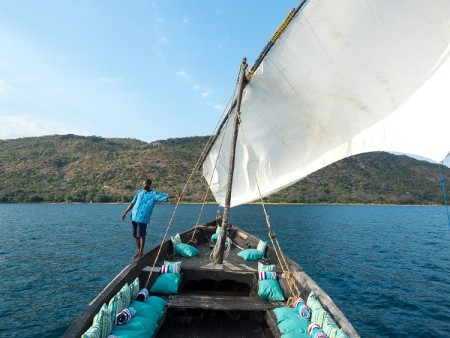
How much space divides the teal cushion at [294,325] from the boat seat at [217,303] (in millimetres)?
966

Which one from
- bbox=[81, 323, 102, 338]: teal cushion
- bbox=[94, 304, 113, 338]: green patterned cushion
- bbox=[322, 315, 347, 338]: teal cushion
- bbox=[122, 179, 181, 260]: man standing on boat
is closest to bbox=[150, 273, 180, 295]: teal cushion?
bbox=[122, 179, 181, 260]: man standing on boat

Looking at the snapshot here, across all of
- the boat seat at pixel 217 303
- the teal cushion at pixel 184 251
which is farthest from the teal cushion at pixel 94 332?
the teal cushion at pixel 184 251

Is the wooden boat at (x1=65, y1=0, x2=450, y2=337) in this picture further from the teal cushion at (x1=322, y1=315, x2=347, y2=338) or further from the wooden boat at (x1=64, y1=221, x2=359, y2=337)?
the teal cushion at (x1=322, y1=315, x2=347, y2=338)

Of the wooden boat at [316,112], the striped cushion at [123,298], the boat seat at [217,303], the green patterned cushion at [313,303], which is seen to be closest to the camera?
the striped cushion at [123,298]

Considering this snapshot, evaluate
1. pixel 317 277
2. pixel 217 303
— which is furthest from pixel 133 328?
pixel 317 277

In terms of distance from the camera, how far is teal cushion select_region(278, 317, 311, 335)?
5301mm

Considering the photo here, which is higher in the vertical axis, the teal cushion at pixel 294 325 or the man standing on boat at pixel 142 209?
the man standing on boat at pixel 142 209

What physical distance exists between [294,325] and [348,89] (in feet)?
19.9

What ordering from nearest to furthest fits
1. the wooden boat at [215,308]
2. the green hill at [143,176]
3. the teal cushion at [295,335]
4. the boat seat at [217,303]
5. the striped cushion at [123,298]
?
1. the teal cushion at [295,335]
2. the striped cushion at [123,298]
3. the wooden boat at [215,308]
4. the boat seat at [217,303]
5. the green hill at [143,176]

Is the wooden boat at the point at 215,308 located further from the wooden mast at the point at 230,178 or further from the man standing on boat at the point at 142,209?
the man standing on boat at the point at 142,209

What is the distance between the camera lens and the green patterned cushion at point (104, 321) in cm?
459

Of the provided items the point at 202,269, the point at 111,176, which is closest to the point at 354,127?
the point at 202,269

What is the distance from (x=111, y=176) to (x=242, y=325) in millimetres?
125554

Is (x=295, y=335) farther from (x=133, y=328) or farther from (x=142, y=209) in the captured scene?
(x=142, y=209)
